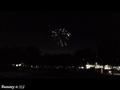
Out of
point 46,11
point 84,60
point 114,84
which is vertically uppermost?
point 46,11

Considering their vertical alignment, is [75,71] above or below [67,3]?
below

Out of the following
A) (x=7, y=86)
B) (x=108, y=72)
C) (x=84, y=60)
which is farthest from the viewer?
(x=84, y=60)

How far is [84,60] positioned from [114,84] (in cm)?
77

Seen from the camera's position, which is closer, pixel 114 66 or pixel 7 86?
pixel 7 86

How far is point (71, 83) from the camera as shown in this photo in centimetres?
409

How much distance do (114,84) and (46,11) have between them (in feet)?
4.61

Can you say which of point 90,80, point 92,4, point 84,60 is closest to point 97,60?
point 84,60

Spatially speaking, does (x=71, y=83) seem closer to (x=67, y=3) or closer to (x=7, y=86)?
(x=7, y=86)

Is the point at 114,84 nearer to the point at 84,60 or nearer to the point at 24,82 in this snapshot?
the point at 84,60

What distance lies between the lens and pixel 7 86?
3996 mm

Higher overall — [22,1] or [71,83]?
[22,1]

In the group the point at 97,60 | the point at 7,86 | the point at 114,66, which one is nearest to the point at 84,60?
the point at 97,60

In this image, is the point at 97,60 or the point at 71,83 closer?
the point at 71,83

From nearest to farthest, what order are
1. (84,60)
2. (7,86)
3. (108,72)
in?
1. (7,86)
2. (108,72)
3. (84,60)
